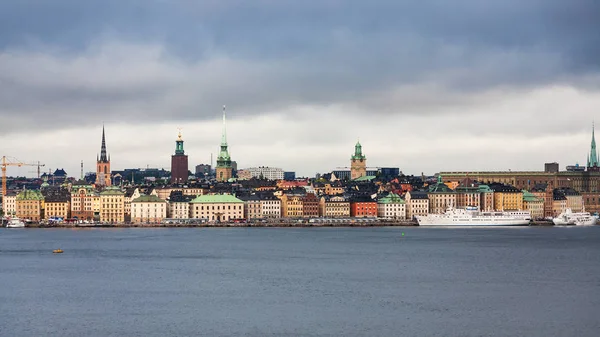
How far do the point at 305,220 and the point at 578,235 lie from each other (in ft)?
87.7

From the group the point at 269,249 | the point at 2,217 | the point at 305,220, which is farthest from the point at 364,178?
the point at 269,249

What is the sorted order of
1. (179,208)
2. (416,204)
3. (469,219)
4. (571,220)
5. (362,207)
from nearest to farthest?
(469,219), (571,220), (179,208), (362,207), (416,204)

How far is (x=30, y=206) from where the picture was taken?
323ft

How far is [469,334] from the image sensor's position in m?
28.7

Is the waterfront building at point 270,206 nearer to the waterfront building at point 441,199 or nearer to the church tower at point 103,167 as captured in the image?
the waterfront building at point 441,199

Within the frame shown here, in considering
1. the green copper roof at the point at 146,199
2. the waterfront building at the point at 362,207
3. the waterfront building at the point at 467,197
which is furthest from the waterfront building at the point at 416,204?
the green copper roof at the point at 146,199

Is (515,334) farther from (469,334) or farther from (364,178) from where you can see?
(364,178)

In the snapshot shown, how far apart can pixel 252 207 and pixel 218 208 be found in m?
3.57

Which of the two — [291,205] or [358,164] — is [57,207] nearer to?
[291,205]

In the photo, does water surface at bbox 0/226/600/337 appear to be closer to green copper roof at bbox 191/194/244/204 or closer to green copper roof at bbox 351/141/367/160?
green copper roof at bbox 191/194/244/204

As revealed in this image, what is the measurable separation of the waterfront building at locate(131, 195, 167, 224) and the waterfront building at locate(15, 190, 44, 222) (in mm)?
8598

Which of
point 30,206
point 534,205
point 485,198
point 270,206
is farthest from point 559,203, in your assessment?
point 30,206

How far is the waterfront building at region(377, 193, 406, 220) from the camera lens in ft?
324

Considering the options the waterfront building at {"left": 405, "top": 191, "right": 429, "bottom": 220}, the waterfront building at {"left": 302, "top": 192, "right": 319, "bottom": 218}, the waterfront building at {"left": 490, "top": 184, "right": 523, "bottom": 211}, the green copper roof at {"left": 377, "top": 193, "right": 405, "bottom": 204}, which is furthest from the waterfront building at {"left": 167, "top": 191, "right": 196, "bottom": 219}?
the waterfront building at {"left": 490, "top": 184, "right": 523, "bottom": 211}
